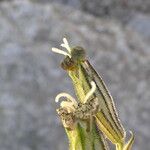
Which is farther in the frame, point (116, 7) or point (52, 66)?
point (116, 7)

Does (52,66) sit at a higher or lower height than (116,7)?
lower

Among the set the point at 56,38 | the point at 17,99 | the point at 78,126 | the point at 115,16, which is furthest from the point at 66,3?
the point at 78,126

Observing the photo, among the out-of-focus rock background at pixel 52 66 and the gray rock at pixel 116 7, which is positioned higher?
the gray rock at pixel 116 7

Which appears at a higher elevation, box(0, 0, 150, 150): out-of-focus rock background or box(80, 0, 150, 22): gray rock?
box(80, 0, 150, 22): gray rock

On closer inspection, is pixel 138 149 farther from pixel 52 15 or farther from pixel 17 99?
pixel 52 15

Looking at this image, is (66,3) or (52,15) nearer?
(52,15)

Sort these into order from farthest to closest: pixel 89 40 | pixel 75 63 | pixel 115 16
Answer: pixel 115 16 → pixel 89 40 → pixel 75 63

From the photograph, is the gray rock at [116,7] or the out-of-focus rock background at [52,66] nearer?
the out-of-focus rock background at [52,66]

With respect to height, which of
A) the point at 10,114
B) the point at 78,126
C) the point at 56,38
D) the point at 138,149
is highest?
the point at 56,38
